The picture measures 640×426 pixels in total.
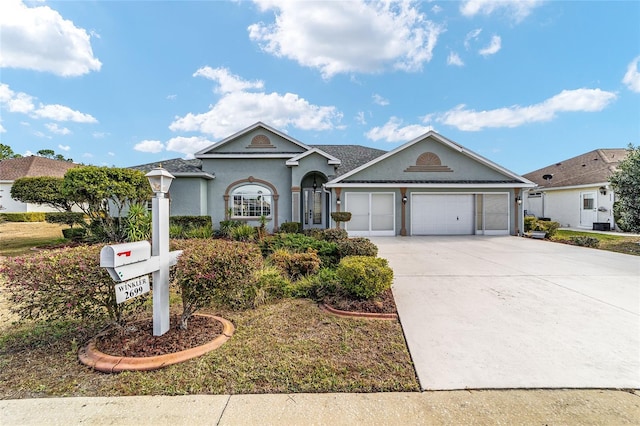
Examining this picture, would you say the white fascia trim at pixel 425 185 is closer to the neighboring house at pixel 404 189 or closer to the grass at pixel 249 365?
the neighboring house at pixel 404 189

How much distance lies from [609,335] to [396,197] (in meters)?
12.2

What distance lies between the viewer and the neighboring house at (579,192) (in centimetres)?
1881

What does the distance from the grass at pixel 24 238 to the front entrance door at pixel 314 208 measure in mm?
12820

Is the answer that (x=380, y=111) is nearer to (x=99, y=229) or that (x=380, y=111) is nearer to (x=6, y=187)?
(x=99, y=229)

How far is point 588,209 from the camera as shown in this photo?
20.0 m

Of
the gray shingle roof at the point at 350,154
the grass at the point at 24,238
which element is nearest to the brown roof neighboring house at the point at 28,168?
the grass at the point at 24,238

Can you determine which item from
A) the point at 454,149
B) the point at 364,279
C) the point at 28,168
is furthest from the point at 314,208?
the point at 28,168

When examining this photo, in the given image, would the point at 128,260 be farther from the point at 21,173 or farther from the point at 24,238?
the point at 21,173

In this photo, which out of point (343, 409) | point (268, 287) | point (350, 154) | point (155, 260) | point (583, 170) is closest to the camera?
point (343, 409)

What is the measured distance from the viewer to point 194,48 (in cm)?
1273

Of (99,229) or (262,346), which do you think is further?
(99,229)

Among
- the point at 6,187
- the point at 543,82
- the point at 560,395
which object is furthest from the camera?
the point at 6,187

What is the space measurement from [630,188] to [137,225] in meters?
21.5

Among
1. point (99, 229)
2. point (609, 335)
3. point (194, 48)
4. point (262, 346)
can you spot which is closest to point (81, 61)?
point (194, 48)
